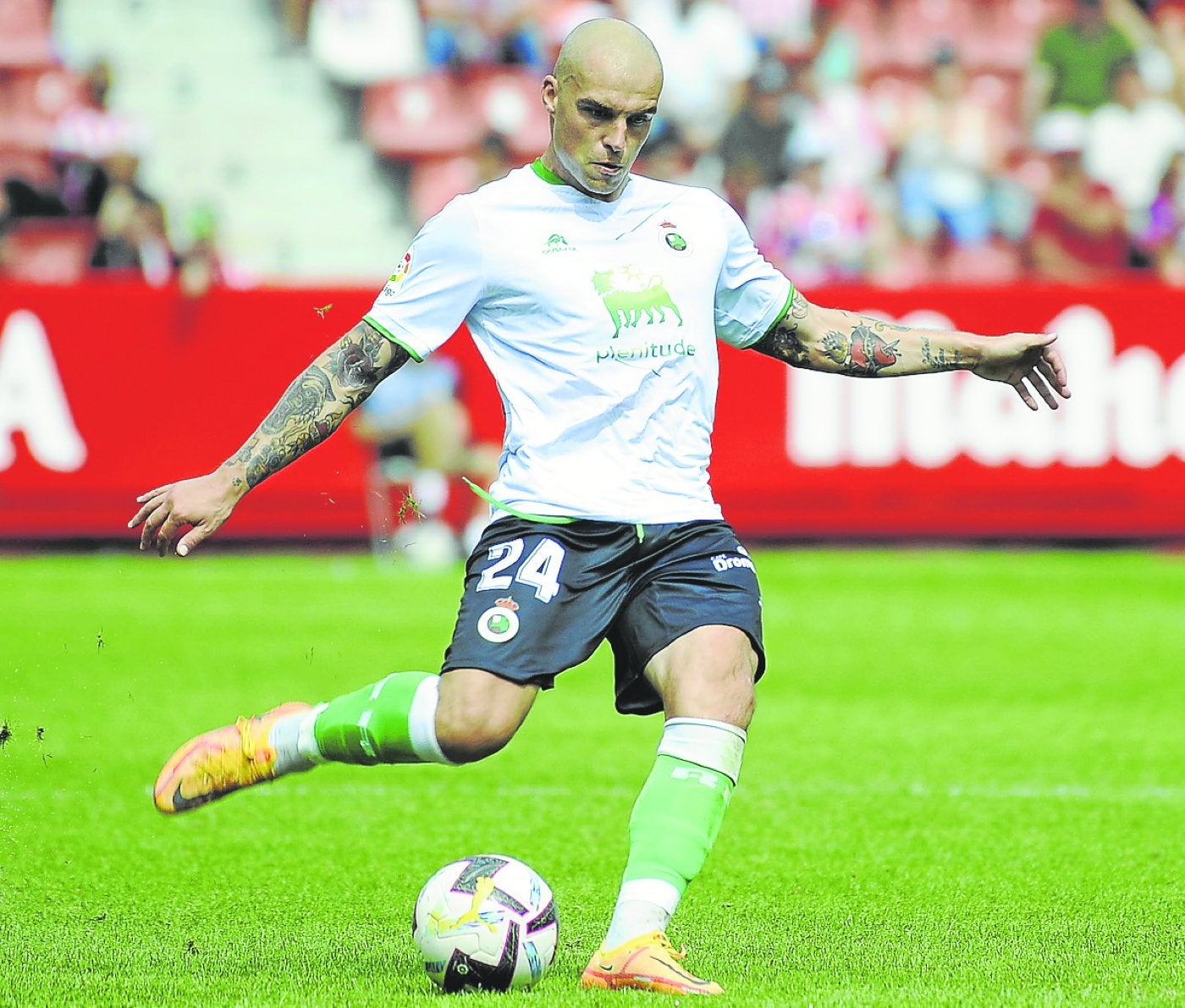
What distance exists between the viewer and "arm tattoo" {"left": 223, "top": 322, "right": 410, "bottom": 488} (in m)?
4.50

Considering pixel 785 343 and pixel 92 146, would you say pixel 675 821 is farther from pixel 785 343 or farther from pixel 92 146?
pixel 92 146

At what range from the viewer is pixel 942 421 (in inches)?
527

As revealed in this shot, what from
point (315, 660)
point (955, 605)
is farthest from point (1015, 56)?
point (315, 660)

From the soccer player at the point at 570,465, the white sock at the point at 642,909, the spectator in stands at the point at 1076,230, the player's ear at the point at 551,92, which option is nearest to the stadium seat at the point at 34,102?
the spectator in stands at the point at 1076,230

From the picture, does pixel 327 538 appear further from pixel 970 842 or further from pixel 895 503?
pixel 970 842

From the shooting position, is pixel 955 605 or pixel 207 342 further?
pixel 207 342

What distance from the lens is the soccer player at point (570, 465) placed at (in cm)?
439

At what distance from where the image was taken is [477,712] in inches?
172

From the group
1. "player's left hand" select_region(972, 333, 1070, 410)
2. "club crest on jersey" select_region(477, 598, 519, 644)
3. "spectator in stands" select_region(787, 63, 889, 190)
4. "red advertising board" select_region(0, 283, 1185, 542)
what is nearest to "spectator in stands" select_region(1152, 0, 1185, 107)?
"spectator in stands" select_region(787, 63, 889, 190)

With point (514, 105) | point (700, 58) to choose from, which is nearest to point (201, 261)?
point (514, 105)

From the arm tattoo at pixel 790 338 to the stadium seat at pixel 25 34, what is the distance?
42.8ft

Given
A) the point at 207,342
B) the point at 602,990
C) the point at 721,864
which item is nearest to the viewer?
the point at 602,990

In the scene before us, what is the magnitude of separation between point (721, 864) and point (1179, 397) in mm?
8545

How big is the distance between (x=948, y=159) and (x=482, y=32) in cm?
416
